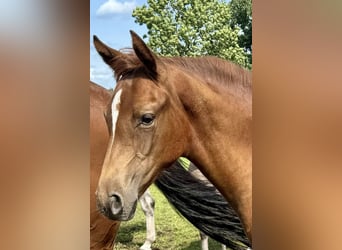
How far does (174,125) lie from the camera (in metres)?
1.92

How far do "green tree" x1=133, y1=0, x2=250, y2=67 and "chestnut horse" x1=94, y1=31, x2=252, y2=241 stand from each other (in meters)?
0.06

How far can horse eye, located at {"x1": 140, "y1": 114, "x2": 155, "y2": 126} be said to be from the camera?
1.92m

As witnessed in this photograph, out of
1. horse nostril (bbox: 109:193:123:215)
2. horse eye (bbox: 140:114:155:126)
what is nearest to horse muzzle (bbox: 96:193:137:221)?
horse nostril (bbox: 109:193:123:215)

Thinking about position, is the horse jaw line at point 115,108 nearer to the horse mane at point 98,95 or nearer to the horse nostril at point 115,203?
the horse mane at point 98,95

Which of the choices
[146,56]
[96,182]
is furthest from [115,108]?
[96,182]

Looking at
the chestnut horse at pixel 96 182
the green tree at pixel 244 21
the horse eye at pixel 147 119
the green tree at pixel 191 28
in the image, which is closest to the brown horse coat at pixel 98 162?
the chestnut horse at pixel 96 182

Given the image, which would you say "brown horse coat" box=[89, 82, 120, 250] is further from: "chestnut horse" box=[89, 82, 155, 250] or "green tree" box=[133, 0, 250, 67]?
"green tree" box=[133, 0, 250, 67]

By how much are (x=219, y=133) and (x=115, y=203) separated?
0.54 meters

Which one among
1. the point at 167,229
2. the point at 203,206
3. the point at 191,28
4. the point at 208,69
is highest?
the point at 191,28

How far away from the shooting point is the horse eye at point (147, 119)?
1.92 metres

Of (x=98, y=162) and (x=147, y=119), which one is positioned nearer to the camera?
(x=147, y=119)

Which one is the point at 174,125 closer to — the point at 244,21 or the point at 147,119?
the point at 147,119
